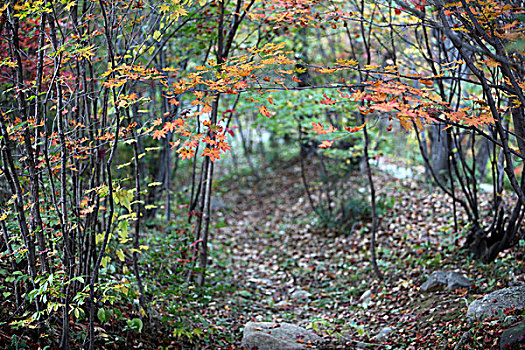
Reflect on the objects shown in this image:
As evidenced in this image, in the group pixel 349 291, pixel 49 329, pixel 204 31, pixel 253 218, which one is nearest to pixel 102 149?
pixel 49 329

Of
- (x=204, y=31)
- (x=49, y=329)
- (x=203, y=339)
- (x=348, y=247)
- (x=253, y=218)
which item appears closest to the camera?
(x=49, y=329)

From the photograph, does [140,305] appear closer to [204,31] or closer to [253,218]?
[204,31]

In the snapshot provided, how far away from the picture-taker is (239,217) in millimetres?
8516

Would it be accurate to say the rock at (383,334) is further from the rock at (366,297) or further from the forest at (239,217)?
the rock at (366,297)

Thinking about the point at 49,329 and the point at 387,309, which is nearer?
the point at 49,329

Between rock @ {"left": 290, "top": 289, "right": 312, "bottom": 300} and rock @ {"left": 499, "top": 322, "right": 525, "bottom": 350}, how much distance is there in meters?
2.57

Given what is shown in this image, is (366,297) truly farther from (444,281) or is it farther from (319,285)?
(444,281)

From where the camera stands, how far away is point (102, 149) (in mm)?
2771

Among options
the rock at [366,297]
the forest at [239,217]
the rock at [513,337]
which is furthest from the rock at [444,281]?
the rock at [513,337]

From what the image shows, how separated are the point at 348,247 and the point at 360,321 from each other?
1.94 metres

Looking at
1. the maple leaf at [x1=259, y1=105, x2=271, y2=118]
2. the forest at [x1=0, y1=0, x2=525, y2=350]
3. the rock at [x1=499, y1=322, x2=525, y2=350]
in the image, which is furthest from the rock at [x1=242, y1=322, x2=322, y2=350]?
the maple leaf at [x1=259, y1=105, x2=271, y2=118]

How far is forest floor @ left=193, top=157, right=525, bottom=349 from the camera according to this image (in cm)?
365

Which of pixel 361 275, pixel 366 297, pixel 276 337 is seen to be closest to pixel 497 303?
pixel 366 297

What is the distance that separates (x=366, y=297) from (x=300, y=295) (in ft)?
2.70
